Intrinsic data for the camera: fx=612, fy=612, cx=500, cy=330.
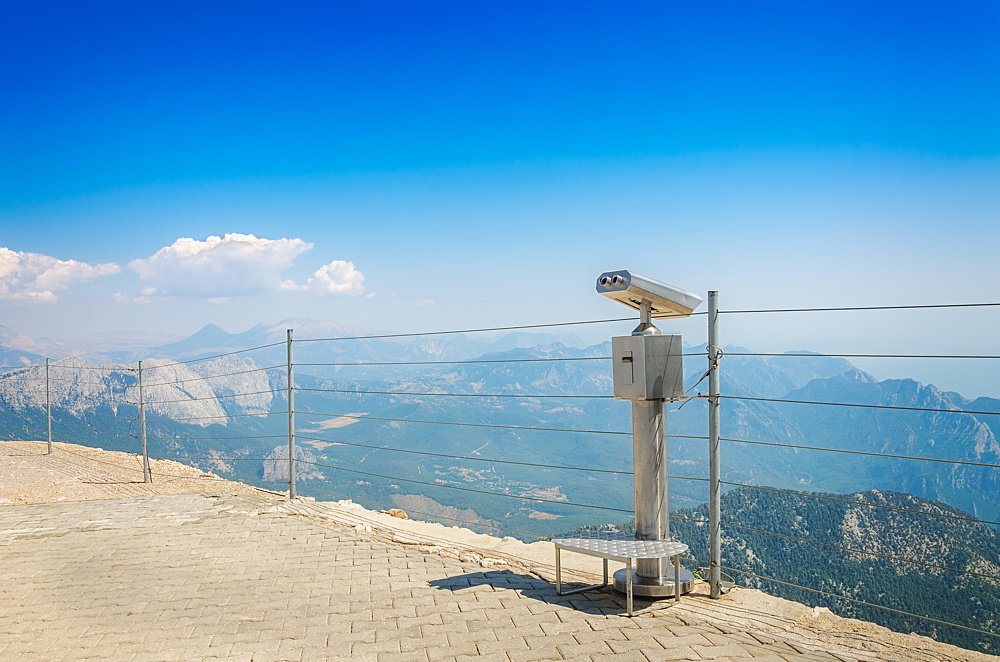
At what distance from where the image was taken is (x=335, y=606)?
3.64m

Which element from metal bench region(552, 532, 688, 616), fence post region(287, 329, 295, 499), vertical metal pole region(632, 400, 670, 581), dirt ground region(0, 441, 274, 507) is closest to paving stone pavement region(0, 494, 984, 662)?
metal bench region(552, 532, 688, 616)

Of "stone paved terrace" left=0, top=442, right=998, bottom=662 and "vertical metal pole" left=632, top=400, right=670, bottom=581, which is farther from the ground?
"vertical metal pole" left=632, top=400, right=670, bottom=581

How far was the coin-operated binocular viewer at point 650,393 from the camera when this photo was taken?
11.8ft

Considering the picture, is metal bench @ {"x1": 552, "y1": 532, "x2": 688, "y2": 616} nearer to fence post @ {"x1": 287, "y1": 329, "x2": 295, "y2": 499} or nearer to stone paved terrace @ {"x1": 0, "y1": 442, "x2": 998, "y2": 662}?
stone paved terrace @ {"x1": 0, "y1": 442, "x2": 998, "y2": 662}

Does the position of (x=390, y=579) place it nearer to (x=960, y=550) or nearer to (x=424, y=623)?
(x=424, y=623)

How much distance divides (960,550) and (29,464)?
5554 centimetres

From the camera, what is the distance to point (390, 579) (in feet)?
13.4

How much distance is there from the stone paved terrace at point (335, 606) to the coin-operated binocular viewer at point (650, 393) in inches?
8.7

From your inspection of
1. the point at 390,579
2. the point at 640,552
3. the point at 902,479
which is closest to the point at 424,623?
the point at 390,579

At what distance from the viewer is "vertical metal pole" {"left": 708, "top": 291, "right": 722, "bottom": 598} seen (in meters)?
3.68

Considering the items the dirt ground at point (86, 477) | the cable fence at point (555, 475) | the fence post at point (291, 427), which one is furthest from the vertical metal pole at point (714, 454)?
the dirt ground at point (86, 477)

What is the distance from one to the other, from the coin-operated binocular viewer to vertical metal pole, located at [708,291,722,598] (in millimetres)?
130

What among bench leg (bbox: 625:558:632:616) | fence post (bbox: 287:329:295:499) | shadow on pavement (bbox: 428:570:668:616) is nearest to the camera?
bench leg (bbox: 625:558:632:616)

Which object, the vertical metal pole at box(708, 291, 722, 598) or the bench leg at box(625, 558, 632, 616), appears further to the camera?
the vertical metal pole at box(708, 291, 722, 598)
